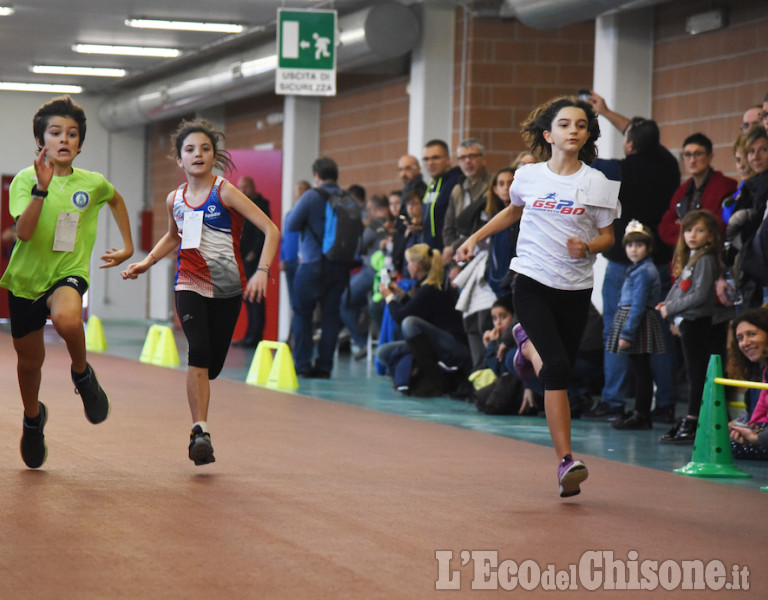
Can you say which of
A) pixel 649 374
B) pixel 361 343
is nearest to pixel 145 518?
pixel 649 374

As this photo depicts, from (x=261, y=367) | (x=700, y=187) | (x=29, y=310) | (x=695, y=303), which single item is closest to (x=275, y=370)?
(x=261, y=367)

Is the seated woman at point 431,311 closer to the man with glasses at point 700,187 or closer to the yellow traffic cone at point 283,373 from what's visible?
the yellow traffic cone at point 283,373

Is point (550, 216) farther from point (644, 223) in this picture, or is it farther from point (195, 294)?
point (644, 223)

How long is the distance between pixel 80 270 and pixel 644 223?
4.87m

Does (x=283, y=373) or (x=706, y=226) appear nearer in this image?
(x=706, y=226)

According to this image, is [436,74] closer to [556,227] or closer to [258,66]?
[258,66]

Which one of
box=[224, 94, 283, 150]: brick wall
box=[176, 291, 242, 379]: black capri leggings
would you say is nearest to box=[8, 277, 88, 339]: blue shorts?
box=[176, 291, 242, 379]: black capri leggings

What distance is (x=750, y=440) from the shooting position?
23.5 ft

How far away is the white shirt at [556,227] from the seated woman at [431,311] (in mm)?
4853

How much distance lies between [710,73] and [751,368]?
4280 mm

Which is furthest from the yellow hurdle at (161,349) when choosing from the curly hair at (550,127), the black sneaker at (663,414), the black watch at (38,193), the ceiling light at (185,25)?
the curly hair at (550,127)

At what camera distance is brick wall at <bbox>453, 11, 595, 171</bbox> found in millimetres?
14305

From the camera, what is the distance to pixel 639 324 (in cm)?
893

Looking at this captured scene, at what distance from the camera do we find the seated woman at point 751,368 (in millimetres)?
7219
